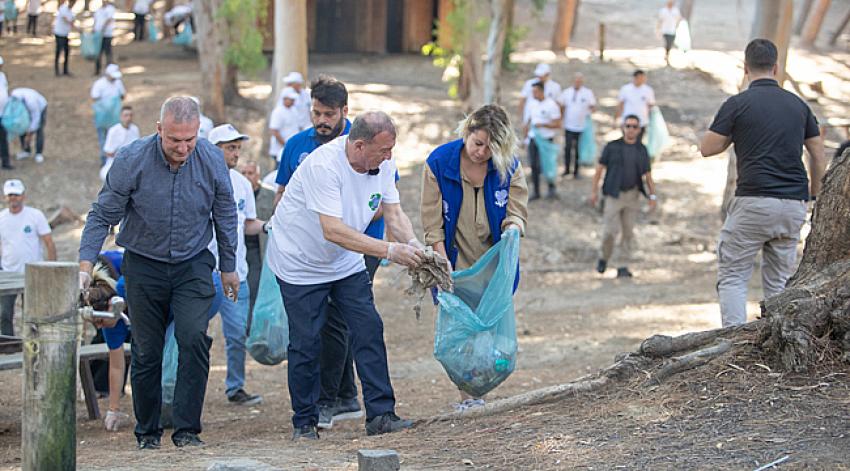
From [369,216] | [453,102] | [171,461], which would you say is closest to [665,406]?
[369,216]

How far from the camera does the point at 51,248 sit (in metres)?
10.3

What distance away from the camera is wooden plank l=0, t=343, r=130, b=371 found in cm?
691

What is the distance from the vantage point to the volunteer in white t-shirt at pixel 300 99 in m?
15.7

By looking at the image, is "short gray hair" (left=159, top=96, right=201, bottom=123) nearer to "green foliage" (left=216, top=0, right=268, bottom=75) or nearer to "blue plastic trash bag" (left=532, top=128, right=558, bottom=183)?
"blue plastic trash bag" (left=532, top=128, right=558, bottom=183)

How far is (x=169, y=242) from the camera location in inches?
233

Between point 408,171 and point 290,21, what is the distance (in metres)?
3.16

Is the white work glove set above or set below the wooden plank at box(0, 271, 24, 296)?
above

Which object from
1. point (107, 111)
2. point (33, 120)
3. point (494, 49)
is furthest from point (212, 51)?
point (494, 49)

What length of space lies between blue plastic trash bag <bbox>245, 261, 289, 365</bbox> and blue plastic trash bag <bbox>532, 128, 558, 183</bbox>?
35.6 feet

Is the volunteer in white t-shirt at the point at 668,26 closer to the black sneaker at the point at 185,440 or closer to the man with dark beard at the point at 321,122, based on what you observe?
the man with dark beard at the point at 321,122

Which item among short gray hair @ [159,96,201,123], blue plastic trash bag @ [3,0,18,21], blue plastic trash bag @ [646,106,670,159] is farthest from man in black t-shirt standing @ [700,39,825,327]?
blue plastic trash bag @ [3,0,18,21]

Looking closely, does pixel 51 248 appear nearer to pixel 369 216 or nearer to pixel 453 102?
pixel 369 216

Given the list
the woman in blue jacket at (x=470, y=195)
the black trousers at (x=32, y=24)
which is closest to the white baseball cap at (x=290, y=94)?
the woman in blue jacket at (x=470, y=195)

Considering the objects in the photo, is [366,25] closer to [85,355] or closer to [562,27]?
[562,27]
